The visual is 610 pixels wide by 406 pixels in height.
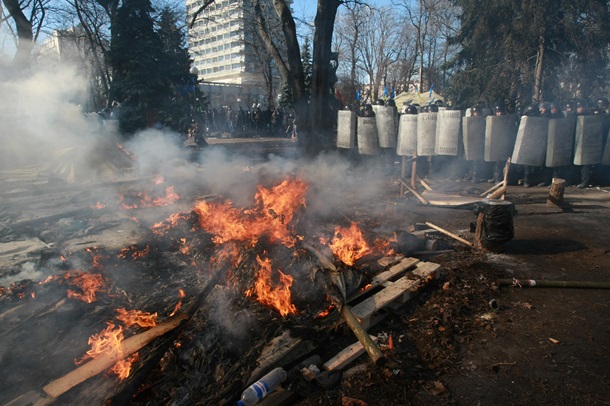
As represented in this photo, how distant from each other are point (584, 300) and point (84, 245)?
7.24m

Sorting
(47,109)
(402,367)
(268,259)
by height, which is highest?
(47,109)

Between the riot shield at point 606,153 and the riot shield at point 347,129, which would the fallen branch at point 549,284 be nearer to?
the riot shield at point 606,153

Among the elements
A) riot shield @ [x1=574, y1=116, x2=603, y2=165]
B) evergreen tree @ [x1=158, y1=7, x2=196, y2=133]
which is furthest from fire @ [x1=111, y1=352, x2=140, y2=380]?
evergreen tree @ [x1=158, y1=7, x2=196, y2=133]

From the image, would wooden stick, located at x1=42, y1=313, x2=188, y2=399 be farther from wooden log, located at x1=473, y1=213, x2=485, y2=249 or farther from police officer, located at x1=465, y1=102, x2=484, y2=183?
police officer, located at x1=465, y1=102, x2=484, y2=183

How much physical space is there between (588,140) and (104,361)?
37.4ft

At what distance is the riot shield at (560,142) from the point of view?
9523mm

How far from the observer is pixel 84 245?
6.14 m

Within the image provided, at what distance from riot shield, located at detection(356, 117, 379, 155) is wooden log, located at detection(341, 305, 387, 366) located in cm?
907

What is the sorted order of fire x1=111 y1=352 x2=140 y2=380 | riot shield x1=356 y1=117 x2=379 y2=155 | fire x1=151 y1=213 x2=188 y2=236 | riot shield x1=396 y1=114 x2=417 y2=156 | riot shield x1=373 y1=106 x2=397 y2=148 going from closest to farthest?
fire x1=111 y1=352 x2=140 y2=380, fire x1=151 y1=213 x2=188 y2=236, riot shield x1=396 y1=114 x2=417 y2=156, riot shield x1=373 y1=106 x2=397 y2=148, riot shield x1=356 y1=117 x2=379 y2=155

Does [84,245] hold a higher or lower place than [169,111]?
lower

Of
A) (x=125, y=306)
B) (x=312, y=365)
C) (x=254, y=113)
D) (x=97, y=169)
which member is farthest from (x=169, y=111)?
(x=312, y=365)

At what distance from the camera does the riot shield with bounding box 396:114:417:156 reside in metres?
11.1

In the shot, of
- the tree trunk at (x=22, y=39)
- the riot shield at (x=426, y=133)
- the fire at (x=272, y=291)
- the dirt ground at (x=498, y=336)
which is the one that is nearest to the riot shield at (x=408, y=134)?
the riot shield at (x=426, y=133)

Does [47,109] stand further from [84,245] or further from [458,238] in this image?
[458,238]
